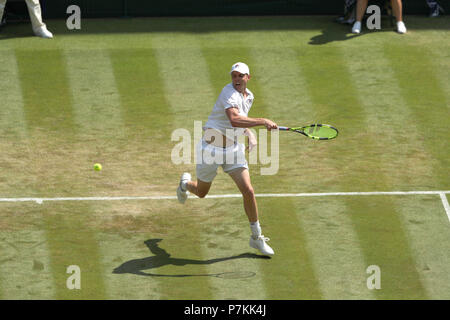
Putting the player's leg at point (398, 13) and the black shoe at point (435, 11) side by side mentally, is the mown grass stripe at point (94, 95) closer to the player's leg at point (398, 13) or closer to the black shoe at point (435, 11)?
the player's leg at point (398, 13)

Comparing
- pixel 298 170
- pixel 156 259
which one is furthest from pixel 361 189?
pixel 156 259

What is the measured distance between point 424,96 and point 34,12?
691cm

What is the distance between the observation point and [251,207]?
9.64 meters

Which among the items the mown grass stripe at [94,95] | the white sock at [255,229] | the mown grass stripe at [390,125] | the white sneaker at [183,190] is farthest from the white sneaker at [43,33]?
the white sock at [255,229]

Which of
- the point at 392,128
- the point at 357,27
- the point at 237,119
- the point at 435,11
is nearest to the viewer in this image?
the point at 237,119

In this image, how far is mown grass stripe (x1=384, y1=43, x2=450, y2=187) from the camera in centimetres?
1284

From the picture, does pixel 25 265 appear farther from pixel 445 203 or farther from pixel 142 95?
pixel 142 95

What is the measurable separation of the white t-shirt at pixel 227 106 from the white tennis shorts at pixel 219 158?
0.21m

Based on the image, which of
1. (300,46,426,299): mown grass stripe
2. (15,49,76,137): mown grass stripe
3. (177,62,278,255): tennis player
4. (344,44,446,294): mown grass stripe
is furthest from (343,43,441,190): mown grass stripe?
(15,49,76,137): mown grass stripe

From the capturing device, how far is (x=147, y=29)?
16797 mm

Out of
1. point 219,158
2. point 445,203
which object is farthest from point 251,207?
point 445,203

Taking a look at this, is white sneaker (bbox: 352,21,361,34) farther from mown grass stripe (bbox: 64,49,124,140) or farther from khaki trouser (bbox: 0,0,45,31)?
khaki trouser (bbox: 0,0,45,31)

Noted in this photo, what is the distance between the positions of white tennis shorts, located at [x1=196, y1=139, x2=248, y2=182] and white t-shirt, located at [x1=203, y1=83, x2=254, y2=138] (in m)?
0.21

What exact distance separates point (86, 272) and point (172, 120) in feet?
15.5
